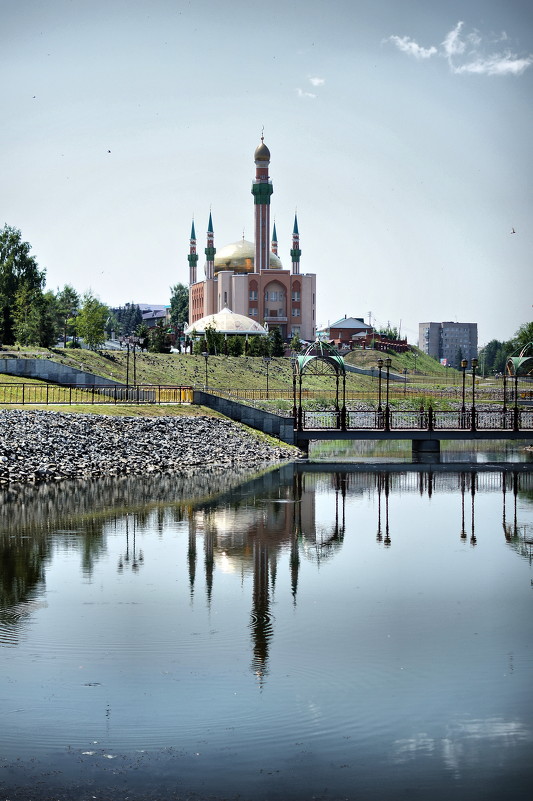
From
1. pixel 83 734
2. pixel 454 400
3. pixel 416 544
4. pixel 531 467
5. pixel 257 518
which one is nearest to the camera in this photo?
pixel 83 734

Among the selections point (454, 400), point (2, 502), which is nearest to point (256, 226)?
point (454, 400)

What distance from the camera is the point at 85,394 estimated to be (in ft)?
199

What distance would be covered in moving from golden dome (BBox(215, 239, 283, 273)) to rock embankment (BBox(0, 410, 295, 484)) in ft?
380

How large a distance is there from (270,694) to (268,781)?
9.96 ft

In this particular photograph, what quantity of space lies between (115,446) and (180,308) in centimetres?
14208

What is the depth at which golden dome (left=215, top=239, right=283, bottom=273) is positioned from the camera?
558ft

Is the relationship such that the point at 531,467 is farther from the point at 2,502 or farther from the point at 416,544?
the point at 2,502

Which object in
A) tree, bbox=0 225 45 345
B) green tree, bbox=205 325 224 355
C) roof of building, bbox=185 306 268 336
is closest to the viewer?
tree, bbox=0 225 45 345

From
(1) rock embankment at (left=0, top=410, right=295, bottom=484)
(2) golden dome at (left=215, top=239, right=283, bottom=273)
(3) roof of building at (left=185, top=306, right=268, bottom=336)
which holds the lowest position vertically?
(1) rock embankment at (left=0, top=410, right=295, bottom=484)

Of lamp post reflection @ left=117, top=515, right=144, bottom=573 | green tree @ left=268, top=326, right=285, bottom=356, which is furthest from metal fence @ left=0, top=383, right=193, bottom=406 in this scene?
green tree @ left=268, top=326, right=285, bottom=356

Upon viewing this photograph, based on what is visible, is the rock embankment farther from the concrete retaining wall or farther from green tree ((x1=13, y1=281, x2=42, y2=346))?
green tree ((x1=13, y1=281, x2=42, y2=346))

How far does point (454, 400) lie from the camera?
100 meters

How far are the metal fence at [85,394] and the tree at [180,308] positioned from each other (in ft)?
394

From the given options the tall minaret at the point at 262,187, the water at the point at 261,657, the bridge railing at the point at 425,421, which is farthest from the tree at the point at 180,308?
the water at the point at 261,657
